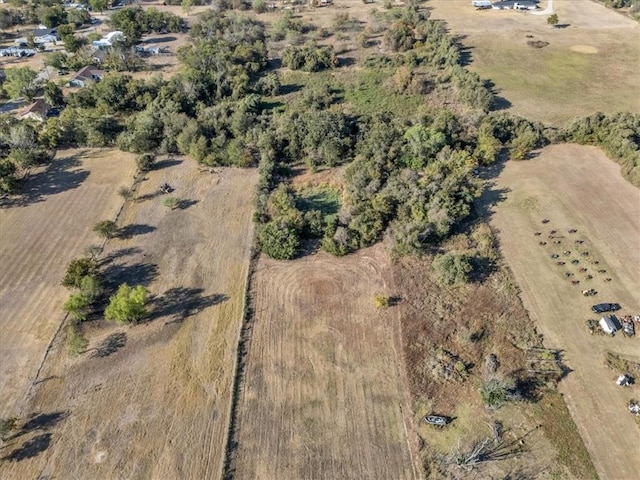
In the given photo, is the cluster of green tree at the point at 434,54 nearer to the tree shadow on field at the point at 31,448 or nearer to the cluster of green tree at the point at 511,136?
the cluster of green tree at the point at 511,136

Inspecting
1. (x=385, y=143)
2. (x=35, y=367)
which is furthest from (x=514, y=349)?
(x=35, y=367)

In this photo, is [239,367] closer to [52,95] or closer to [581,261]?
[581,261]

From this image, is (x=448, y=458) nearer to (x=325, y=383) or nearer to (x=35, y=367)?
(x=325, y=383)

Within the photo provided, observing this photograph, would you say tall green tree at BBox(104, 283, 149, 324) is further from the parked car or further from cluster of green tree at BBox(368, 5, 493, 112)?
cluster of green tree at BBox(368, 5, 493, 112)

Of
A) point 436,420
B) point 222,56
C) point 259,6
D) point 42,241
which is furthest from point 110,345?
point 259,6

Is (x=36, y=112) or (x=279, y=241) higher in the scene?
(x=36, y=112)
